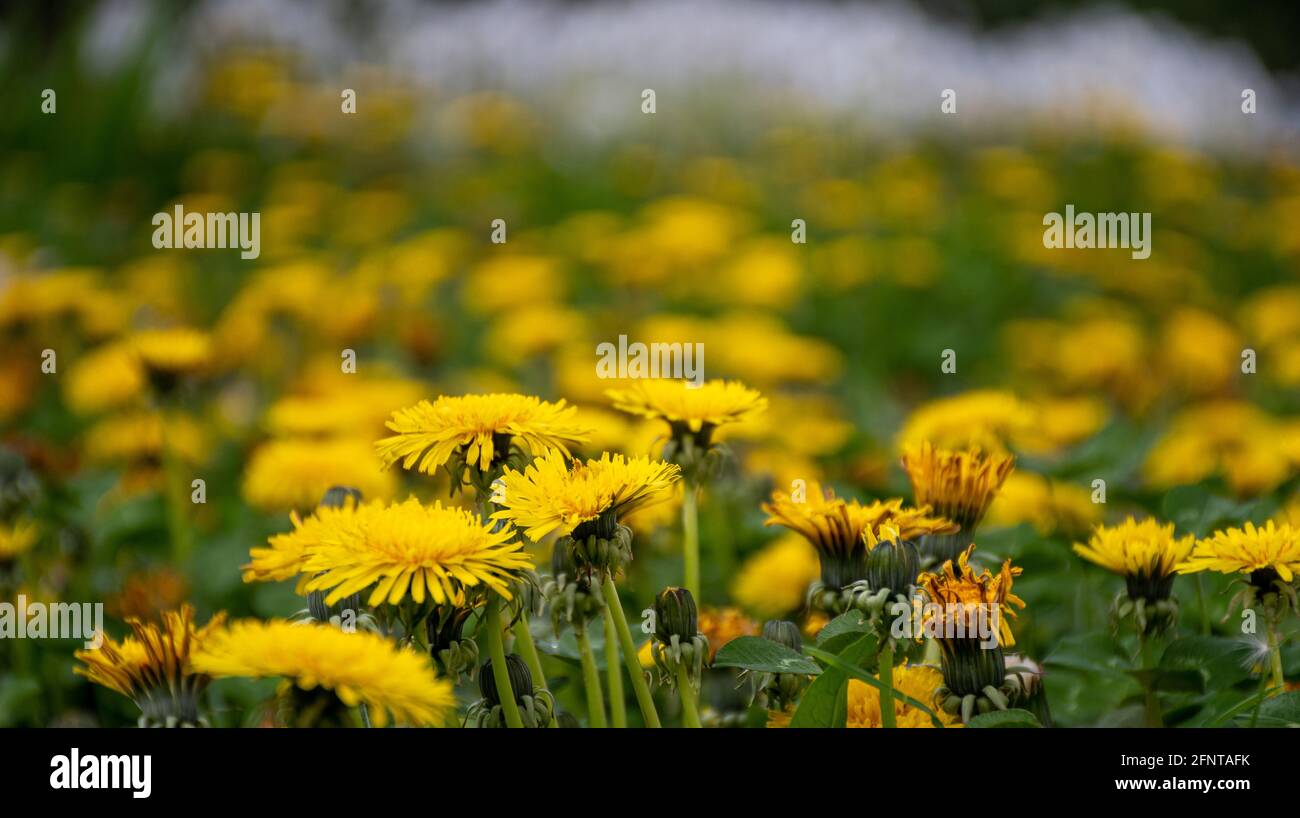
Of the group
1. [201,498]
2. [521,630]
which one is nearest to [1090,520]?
[521,630]

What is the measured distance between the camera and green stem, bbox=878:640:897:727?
1271 millimetres

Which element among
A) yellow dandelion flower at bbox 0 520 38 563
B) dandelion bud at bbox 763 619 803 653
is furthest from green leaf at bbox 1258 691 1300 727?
yellow dandelion flower at bbox 0 520 38 563

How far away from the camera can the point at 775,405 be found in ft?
9.86

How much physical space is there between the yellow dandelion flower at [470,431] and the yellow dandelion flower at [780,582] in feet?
2.36

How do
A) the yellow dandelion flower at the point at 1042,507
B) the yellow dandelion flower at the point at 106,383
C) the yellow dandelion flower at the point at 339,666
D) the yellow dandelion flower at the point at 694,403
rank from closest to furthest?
the yellow dandelion flower at the point at 339,666, the yellow dandelion flower at the point at 694,403, the yellow dandelion flower at the point at 1042,507, the yellow dandelion flower at the point at 106,383

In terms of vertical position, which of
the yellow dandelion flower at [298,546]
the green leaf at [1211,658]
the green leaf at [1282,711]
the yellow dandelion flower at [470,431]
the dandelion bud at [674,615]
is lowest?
the green leaf at [1282,711]

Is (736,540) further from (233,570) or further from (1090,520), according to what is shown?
(233,570)

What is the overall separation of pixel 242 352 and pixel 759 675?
2.22 meters

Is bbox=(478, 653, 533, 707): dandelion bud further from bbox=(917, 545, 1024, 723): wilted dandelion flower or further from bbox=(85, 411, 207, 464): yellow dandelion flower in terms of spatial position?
bbox=(85, 411, 207, 464): yellow dandelion flower

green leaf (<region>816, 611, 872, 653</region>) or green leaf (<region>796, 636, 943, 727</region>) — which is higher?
green leaf (<region>816, 611, 872, 653</region>)

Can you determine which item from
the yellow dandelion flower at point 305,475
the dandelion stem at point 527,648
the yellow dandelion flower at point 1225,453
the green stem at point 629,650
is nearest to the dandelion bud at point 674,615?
the green stem at point 629,650

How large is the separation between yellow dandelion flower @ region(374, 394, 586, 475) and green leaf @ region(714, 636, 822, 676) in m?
0.26

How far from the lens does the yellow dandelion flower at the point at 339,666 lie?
1.01m

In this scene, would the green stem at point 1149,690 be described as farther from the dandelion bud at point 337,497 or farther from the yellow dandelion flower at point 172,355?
the yellow dandelion flower at point 172,355
